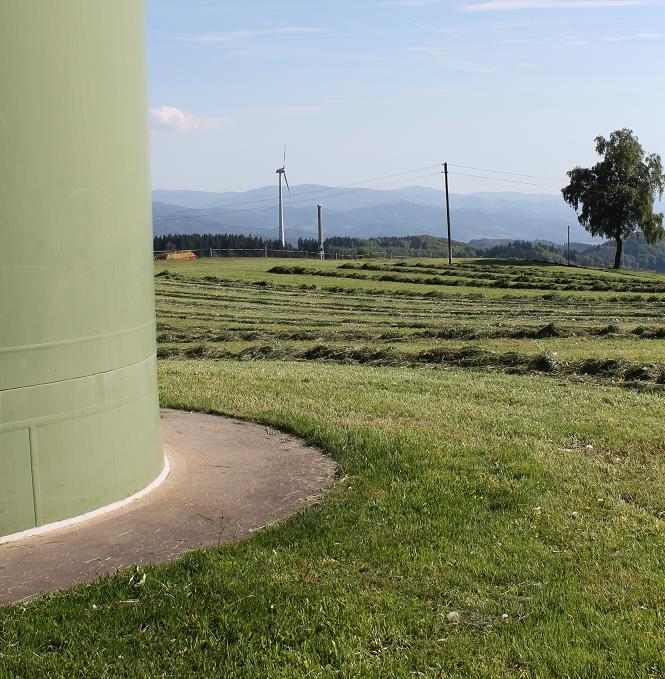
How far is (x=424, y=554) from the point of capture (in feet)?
20.2

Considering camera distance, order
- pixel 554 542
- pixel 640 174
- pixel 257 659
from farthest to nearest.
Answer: pixel 640 174, pixel 554 542, pixel 257 659

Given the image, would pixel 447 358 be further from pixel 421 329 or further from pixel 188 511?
pixel 188 511

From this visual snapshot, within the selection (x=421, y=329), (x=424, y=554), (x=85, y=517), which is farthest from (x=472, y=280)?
(x=424, y=554)

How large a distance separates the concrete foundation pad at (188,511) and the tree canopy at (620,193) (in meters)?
66.9

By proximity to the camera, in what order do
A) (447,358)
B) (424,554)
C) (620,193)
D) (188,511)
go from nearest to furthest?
1. (424,554)
2. (188,511)
3. (447,358)
4. (620,193)

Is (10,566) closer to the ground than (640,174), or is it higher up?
closer to the ground

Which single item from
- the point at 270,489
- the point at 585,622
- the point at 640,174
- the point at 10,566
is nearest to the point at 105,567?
the point at 10,566

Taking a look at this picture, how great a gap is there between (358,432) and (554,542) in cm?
334

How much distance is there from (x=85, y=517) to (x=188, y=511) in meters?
0.79

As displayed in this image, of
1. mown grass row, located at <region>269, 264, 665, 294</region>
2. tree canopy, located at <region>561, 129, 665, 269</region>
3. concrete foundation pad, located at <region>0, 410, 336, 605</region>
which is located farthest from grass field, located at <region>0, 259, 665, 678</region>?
tree canopy, located at <region>561, 129, 665, 269</region>

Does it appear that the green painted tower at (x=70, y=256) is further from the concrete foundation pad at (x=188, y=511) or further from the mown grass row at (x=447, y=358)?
the mown grass row at (x=447, y=358)

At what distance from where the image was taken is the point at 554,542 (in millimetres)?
6461

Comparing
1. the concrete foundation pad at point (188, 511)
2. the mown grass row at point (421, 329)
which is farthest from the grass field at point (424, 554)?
the mown grass row at point (421, 329)

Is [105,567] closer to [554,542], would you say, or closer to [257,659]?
[257,659]
